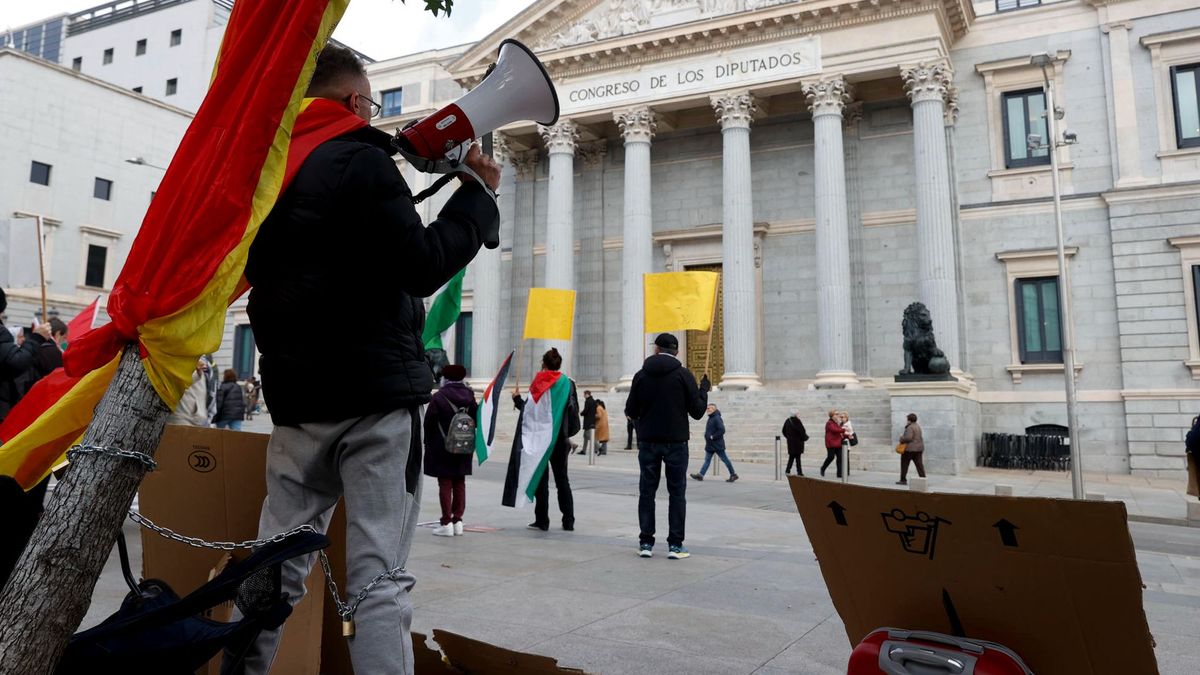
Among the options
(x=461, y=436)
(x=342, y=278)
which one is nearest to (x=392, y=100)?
(x=461, y=436)

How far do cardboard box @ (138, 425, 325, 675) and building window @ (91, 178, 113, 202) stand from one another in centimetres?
4072

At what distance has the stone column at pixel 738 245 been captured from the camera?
24781 millimetres

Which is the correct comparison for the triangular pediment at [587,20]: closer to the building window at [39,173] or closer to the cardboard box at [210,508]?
the building window at [39,173]

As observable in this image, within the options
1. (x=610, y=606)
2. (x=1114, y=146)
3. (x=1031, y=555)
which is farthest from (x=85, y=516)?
(x=1114, y=146)

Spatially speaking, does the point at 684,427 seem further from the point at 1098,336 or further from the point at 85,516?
the point at 1098,336

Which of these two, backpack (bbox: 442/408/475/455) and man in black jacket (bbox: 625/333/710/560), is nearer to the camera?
man in black jacket (bbox: 625/333/710/560)

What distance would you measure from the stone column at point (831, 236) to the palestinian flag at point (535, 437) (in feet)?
53.2

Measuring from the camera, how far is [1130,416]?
22.4 metres

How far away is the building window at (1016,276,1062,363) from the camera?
24.1 m

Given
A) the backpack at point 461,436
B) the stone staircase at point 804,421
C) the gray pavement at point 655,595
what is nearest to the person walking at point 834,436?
the stone staircase at point 804,421

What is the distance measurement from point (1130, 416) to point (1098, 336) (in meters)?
2.52

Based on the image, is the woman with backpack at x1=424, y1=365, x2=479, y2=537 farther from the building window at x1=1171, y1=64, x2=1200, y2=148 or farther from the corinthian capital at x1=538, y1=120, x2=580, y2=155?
the building window at x1=1171, y1=64, x2=1200, y2=148

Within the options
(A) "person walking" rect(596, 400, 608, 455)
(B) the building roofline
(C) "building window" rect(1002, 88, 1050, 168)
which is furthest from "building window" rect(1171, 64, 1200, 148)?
(B) the building roofline

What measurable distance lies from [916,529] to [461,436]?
20.9 ft
